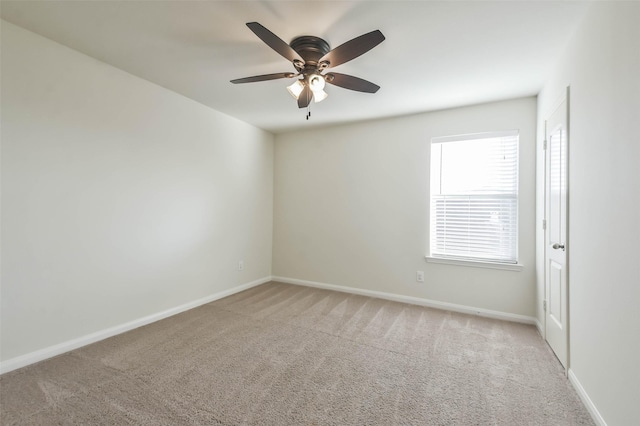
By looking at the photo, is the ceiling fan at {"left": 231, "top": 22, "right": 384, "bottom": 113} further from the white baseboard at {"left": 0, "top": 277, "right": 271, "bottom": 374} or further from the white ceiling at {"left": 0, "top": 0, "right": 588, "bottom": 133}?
the white baseboard at {"left": 0, "top": 277, "right": 271, "bottom": 374}

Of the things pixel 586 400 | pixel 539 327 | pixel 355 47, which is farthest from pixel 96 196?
pixel 539 327

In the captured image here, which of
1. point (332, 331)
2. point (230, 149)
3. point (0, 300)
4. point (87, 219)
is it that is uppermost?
point (230, 149)

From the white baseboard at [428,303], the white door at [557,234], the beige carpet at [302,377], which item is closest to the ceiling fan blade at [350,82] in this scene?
the white door at [557,234]

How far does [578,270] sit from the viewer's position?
1919mm

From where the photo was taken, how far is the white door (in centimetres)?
214

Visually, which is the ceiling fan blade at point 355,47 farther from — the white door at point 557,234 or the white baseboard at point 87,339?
the white baseboard at point 87,339

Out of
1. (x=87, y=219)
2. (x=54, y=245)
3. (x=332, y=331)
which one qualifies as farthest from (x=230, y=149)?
(x=332, y=331)

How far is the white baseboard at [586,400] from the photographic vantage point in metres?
1.58

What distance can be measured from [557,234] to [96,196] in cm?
397

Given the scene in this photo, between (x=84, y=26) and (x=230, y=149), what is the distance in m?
2.01

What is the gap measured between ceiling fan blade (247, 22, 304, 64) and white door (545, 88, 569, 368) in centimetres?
207

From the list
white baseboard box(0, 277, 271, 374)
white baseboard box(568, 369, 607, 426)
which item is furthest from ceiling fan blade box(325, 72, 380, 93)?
white baseboard box(0, 277, 271, 374)

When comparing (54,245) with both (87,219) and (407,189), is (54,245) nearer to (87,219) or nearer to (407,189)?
(87,219)

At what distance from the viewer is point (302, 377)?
6.66ft
